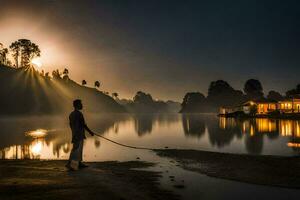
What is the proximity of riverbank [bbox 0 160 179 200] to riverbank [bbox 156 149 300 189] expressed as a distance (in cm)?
351

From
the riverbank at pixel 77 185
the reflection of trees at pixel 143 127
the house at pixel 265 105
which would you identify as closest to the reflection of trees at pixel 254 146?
the riverbank at pixel 77 185

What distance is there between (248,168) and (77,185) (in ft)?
31.3

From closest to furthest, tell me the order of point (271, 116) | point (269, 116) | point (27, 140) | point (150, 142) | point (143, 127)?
point (27, 140) < point (150, 142) < point (143, 127) < point (271, 116) < point (269, 116)

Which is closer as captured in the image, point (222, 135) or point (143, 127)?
point (222, 135)

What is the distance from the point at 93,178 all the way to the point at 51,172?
2437 millimetres

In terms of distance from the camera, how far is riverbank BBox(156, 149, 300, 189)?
1248 centimetres

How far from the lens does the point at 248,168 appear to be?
15.1 metres

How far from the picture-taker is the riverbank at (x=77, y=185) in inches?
358

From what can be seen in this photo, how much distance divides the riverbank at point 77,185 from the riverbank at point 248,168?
11.5ft

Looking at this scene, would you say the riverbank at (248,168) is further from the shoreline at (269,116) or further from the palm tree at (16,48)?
the palm tree at (16,48)

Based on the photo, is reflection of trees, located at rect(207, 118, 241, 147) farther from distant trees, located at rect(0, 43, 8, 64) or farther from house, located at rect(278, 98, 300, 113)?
distant trees, located at rect(0, 43, 8, 64)

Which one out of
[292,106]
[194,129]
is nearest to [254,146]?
[194,129]

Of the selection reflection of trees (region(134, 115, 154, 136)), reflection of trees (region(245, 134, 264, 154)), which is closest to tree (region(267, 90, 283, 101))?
reflection of trees (region(134, 115, 154, 136))

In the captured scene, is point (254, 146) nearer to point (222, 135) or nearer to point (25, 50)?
point (222, 135)
